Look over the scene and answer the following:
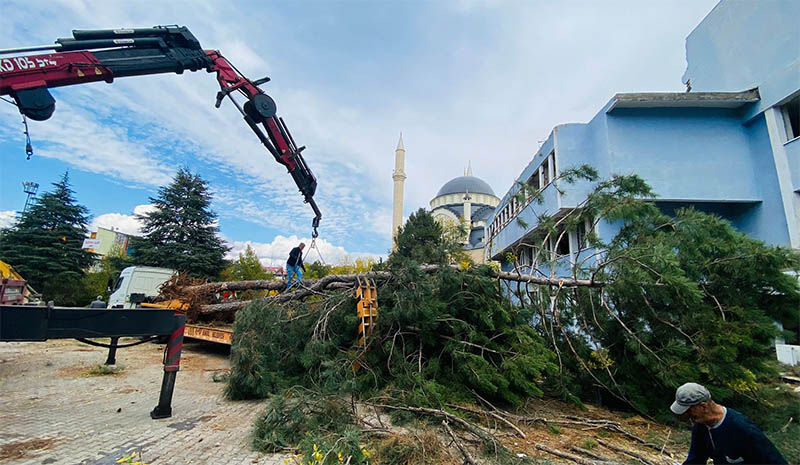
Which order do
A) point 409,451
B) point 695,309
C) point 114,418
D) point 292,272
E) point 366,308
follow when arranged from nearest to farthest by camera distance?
point 409,451 < point 114,418 < point 695,309 < point 366,308 < point 292,272

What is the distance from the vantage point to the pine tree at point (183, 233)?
21812 mm

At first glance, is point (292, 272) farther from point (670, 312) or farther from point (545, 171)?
point (545, 171)

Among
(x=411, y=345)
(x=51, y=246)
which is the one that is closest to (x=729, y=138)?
(x=411, y=345)

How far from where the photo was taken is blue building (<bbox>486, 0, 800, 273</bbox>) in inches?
362

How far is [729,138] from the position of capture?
1043 centimetres

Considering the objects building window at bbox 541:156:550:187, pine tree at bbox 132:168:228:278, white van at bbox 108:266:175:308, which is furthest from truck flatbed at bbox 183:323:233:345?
pine tree at bbox 132:168:228:278

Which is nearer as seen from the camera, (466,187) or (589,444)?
(589,444)

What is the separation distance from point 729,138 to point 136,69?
1525 cm

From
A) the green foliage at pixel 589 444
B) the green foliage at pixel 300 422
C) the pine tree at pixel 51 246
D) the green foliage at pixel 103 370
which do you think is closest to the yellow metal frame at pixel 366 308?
the green foliage at pixel 300 422

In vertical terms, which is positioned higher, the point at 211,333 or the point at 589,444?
the point at 211,333

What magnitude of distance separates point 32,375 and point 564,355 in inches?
384

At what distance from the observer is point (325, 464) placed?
280 cm

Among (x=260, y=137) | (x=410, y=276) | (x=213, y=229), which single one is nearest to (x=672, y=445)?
(x=410, y=276)

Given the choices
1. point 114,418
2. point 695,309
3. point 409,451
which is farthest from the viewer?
point 695,309
